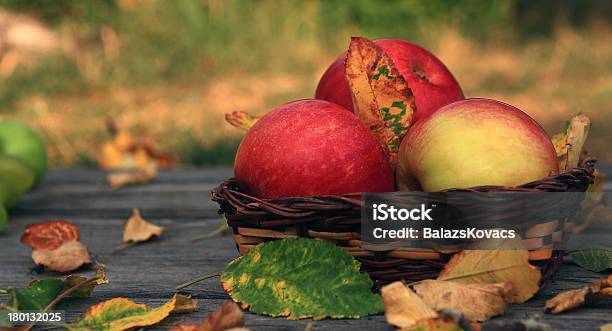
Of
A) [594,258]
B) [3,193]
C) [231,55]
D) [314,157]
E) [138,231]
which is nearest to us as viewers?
[314,157]

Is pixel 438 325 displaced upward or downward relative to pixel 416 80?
downward

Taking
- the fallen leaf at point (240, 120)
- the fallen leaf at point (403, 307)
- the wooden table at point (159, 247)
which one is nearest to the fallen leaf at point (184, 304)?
the wooden table at point (159, 247)

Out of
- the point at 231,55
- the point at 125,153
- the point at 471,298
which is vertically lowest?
the point at 125,153

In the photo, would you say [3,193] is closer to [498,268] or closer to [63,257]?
[63,257]

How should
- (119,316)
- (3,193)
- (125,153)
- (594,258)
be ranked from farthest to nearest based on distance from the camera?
(125,153) < (3,193) < (594,258) < (119,316)

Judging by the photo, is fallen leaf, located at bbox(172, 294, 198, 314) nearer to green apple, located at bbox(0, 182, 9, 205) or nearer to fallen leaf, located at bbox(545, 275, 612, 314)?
fallen leaf, located at bbox(545, 275, 612, 314)

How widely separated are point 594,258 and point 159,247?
0.72m

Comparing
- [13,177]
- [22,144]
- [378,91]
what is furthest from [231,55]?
[378,91]

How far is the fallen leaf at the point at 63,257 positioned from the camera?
123 centimetres

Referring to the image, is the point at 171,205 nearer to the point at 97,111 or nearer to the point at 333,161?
the point at 333,161

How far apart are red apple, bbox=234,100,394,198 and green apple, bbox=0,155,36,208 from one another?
734 millimetres

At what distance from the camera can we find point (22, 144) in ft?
5.89

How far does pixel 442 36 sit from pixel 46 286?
3.72m

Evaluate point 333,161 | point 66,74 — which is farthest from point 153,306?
point 66,74
